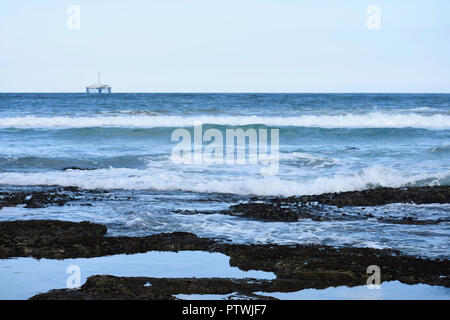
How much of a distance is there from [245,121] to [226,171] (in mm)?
18539

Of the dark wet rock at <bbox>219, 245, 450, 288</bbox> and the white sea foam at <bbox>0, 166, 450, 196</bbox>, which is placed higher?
the dark wet rock at <bbox>219, 245, 450, 288</bbox>

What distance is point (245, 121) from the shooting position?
114ft

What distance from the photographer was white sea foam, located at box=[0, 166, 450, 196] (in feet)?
44.5

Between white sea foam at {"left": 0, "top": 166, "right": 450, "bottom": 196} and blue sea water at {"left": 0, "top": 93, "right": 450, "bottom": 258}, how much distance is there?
3cm

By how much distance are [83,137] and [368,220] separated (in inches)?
770

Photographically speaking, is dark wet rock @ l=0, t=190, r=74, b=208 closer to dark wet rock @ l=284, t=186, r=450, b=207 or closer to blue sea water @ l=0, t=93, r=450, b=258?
blue sea water @ l=0, t=93, r=450, b=258

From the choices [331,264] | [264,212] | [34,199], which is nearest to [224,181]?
[264,212]

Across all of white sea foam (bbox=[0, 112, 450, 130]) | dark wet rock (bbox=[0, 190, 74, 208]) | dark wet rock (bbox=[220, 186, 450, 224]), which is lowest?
dark wet rock (bbox=[220, 186, 450, 224])

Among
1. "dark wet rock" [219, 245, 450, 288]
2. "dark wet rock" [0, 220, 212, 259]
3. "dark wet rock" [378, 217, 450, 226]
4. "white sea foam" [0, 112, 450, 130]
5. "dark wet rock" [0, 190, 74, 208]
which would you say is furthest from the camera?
"white sea foam" [0, 112, 450, 130]

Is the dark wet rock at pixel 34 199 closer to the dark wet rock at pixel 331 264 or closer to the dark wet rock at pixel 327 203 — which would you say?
the dark wet rock at pixel 327 203

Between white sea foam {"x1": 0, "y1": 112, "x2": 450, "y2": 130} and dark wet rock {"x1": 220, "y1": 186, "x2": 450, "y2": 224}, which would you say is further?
white sea foam {"x1": 0, "y1": 112, "x2": 450, "y2": 130}

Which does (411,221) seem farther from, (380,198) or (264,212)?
(264,212)
